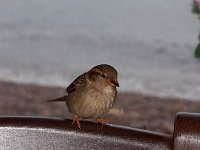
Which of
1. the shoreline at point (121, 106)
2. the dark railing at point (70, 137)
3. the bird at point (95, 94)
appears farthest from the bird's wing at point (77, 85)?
the shoreline at point (121, 106)

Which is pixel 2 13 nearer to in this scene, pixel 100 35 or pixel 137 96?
pixel 100 35

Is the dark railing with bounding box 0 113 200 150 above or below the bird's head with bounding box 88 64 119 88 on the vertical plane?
below

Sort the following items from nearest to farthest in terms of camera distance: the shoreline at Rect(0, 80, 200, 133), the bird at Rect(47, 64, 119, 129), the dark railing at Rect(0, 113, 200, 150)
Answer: the dark railing at Rect(0, 113, 200, 150) < the bird at Rect(47, 64, 119, 129) < the shoreline at Rect(0, 80, 200, 133)

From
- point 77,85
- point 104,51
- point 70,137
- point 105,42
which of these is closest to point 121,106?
point 104,51

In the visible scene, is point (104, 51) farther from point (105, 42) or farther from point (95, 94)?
point (95, 94)

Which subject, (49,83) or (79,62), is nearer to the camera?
(49,83)

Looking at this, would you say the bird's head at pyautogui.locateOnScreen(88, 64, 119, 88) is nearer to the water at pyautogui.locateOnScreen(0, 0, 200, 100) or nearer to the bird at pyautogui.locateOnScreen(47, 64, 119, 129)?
the bird at pyautogui.locateOnScreen(47, 64, 119, 129)

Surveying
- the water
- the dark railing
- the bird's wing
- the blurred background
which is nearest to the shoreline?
the blurred background

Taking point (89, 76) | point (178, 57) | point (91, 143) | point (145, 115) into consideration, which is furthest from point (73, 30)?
point (91, 143)
